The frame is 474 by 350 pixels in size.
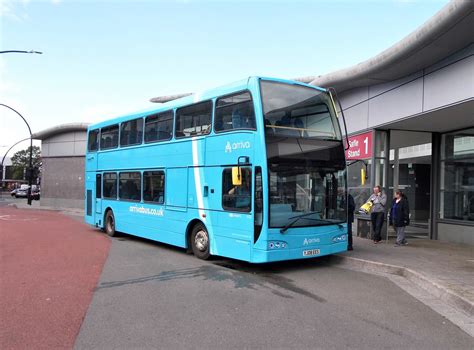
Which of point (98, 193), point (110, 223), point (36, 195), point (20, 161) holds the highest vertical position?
point (20, 161)

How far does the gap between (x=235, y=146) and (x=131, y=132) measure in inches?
209

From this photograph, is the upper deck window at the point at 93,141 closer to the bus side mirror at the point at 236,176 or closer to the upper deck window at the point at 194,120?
the upper deck window at the point at 194,120

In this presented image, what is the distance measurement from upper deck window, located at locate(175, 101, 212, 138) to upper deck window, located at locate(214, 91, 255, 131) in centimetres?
38

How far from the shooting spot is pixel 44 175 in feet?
112

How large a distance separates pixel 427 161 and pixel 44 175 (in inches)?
1095

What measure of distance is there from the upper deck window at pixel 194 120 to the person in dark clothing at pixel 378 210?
542 cm

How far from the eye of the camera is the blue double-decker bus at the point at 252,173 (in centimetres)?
835

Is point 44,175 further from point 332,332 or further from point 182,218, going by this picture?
point 332,332

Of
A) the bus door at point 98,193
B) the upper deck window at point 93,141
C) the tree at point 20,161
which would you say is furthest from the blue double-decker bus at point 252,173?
the tree at point 20,161

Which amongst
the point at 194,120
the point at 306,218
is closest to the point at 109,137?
the point at 194,120

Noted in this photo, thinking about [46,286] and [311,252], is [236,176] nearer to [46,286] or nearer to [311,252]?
[311,252]

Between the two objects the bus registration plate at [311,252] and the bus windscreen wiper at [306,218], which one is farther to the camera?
the bus registration plate at [311,252]

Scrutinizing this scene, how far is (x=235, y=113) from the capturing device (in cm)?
906

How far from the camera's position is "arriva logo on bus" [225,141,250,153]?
340 inches
